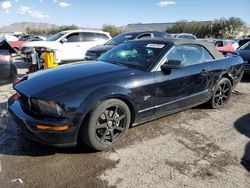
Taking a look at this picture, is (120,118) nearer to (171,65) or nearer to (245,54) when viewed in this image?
(171,65)

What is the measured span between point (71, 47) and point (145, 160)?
956cm

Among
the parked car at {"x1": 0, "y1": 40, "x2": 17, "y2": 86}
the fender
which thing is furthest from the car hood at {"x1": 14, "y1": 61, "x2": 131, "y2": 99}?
the parked car at {"x1": 0, "y1": 40, "x2": 17, "y2": 86}

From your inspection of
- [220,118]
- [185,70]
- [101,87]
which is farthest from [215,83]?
[101,87]

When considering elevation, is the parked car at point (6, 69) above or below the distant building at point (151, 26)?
below

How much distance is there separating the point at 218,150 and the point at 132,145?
121cm

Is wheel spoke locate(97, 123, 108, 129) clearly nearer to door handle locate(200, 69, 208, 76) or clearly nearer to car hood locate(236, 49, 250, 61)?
door handle locate(200, 69, 208, 76)

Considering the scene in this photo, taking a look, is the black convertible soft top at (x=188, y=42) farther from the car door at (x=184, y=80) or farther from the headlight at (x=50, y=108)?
the headlight at (x=50, y=108)

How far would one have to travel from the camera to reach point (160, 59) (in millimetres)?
4184

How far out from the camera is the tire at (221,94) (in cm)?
534

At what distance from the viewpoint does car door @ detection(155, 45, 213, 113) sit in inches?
163

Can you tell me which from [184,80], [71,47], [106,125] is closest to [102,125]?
[106,125]

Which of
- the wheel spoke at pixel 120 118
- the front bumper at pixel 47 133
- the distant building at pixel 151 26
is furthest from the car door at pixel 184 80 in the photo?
the distant building at pixel 151 26

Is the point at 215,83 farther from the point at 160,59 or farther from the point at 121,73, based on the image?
the point at 121,73

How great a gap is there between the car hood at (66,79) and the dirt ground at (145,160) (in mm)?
824
